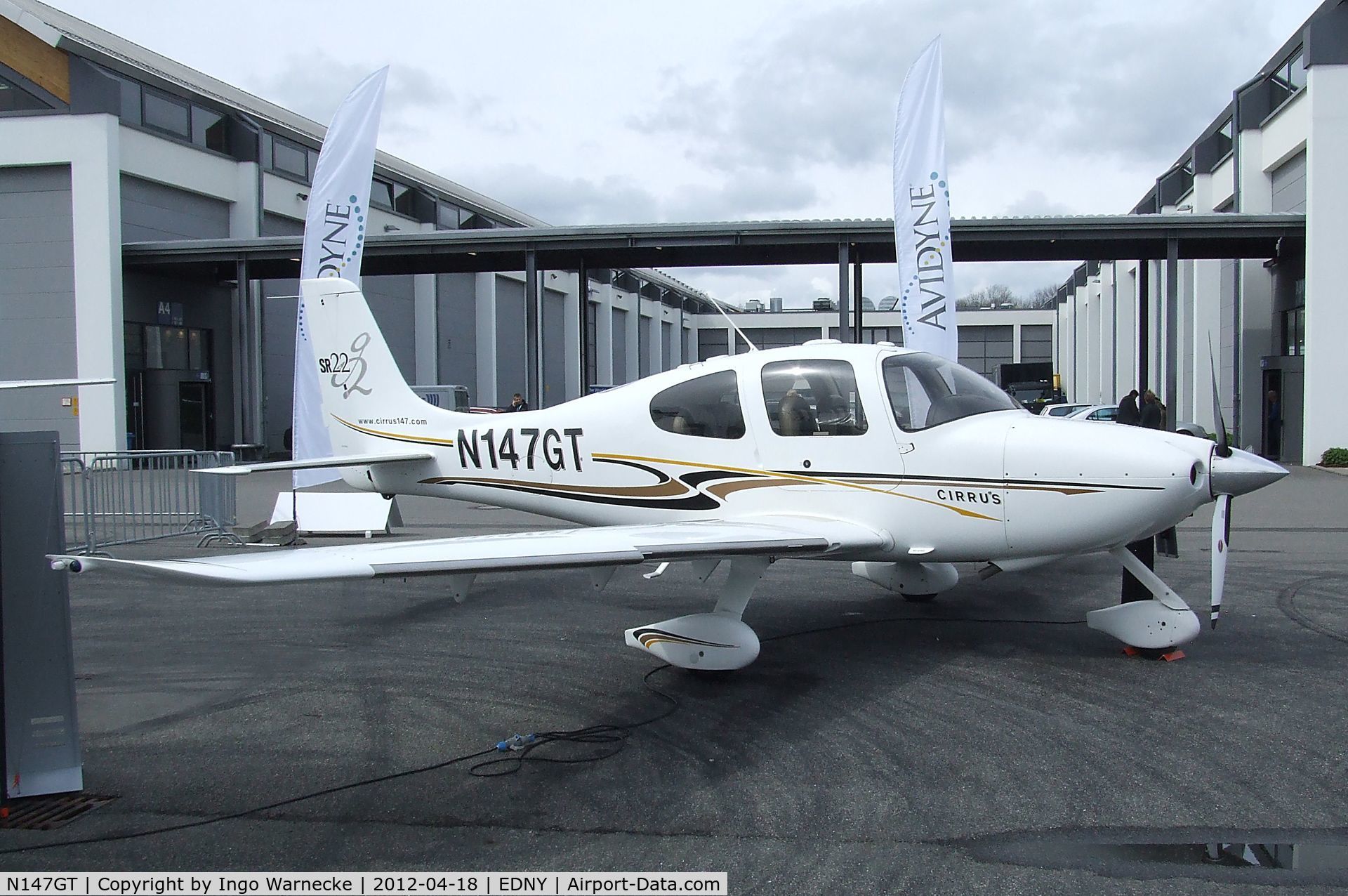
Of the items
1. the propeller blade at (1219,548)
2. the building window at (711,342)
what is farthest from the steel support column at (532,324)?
the building window at (711,342)

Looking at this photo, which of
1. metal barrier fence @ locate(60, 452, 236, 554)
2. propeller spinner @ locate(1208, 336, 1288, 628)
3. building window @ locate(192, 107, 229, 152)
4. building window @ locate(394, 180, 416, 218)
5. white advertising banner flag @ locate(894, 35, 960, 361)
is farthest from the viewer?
building window @ locate(394, 180, 416, 218)

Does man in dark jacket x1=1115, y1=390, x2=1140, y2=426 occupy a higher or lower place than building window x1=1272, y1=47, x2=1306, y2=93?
lower

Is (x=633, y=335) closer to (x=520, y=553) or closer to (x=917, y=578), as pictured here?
(x=917, y=578)

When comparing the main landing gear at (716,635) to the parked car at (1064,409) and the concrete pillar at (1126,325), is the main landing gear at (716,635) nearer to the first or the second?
the parked car at (1064,409)

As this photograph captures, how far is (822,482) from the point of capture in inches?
244

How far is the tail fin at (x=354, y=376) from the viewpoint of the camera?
Answer: 833cm

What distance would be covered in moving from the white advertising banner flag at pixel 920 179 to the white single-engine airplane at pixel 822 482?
7599 millimetres

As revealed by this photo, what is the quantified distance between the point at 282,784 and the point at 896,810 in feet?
8.57

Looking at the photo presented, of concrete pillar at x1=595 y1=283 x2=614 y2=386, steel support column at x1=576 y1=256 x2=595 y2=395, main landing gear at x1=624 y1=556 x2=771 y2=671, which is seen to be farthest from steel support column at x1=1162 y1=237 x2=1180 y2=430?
concrete pillar at x1=595 y1=283 x2=614 y2=386

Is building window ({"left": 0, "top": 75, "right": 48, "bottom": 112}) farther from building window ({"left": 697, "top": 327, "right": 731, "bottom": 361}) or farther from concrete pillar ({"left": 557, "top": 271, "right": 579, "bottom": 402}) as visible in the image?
building window ({"left": 697, "top": 327, "right": 731, "bottom": 361})

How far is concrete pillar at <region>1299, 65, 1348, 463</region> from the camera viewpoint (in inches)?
812

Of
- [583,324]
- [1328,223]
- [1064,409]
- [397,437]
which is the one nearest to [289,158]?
[583,324]

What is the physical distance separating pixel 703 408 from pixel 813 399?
78 cm

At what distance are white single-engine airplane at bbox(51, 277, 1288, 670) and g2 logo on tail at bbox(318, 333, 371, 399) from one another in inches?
44.6
